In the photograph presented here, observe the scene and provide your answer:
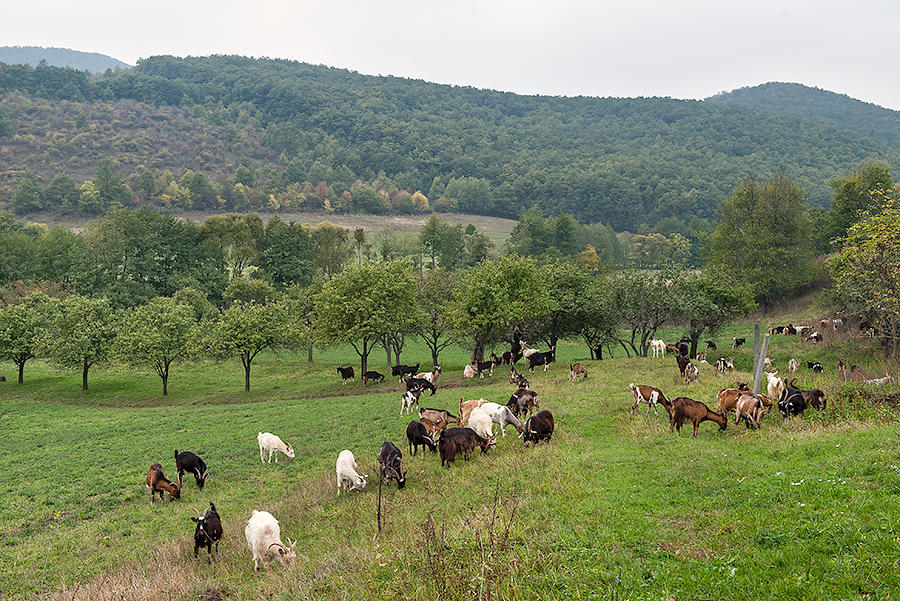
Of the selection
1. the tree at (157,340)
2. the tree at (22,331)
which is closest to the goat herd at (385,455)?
the tree at (157,340)

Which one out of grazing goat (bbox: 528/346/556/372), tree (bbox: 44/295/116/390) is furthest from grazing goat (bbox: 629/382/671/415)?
tree (bbox: 44/295/116/390)

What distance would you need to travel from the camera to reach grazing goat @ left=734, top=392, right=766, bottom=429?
48.6ft

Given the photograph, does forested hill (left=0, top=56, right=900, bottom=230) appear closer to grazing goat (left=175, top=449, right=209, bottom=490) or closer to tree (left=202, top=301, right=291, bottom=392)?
tree (left=202, top=301, right=291, bottom=392)

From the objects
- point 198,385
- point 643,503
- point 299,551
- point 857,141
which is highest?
point 857,141

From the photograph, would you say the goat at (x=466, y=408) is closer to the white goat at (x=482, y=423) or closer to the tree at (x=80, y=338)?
the white goat at (x=482, y=423)

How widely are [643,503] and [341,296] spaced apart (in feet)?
105

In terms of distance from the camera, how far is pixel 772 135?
168125mm

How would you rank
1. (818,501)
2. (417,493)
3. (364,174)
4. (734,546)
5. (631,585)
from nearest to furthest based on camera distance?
(631,585) < (734,546) < (818,501) < (417,493) < (364,174)

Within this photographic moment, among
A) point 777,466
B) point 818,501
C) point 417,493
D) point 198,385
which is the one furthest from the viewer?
point 198,385

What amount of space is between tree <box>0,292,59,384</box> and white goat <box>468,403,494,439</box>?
42.1 meters

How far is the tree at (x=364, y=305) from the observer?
38.1 meters

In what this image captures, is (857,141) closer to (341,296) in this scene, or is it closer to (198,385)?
(341,296)

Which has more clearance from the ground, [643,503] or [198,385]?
[643,503]

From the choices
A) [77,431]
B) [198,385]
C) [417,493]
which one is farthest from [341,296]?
[417,493]
